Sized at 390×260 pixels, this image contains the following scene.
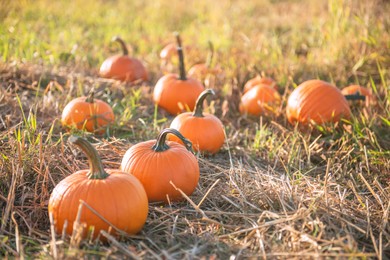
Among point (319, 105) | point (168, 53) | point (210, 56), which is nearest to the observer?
point (319, 105)

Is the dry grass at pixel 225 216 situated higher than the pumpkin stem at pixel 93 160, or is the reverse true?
the pumpkin stem at pixel 93 160

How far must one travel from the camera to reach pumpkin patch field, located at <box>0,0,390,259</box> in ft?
7.78

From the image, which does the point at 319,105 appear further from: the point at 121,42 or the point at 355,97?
the point at 121,42

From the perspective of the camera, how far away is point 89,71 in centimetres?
561

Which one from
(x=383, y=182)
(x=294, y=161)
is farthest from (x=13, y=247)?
(x=383, y=182)

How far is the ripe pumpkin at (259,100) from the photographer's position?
4504 mm

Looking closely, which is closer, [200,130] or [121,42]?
[200,130]

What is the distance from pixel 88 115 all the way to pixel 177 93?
→ 1069 mm

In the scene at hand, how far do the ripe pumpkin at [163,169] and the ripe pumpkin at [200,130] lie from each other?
670 millimetres

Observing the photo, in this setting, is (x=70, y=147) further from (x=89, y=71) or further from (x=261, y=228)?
(x=89, y=71)

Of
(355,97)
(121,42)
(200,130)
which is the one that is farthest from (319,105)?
(121,42)

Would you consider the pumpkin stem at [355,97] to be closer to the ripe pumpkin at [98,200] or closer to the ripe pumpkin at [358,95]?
the ripe pumpkin at [358,95]

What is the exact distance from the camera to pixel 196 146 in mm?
3615

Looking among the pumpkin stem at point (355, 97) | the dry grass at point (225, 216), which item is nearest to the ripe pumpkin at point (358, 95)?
the pumpkin stem at point (355, 97)
